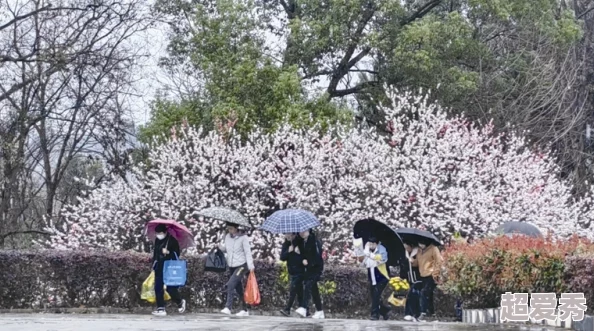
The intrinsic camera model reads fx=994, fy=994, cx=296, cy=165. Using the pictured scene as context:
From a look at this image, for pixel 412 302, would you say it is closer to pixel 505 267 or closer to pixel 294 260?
pixel 294 260

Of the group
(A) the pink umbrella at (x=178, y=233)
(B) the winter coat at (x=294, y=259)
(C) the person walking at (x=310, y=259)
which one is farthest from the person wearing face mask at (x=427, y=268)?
(A) the pink umbrella at (x=178, y=233)

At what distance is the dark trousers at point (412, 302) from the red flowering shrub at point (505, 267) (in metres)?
1.34

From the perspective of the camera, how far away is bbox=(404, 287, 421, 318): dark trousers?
1675cm

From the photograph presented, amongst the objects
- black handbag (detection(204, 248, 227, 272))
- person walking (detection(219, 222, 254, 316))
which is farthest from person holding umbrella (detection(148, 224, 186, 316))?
Result: person walking (detection(219, 222, 254, 316))

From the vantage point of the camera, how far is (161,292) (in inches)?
663

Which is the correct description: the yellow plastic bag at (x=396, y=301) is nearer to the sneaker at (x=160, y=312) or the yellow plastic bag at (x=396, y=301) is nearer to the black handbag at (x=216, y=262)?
the black handbag at (x=216, y=262)

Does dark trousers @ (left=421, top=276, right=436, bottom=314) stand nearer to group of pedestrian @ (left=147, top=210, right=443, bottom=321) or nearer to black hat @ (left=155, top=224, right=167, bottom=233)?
group of pedestrian @ (left=147, top=210, right=443, bottom=321)

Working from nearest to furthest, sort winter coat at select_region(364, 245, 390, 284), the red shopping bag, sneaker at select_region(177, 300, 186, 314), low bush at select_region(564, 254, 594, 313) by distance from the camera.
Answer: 1. low bush at select_region(564, 254, 594, 313)
2. winter coat at select_region(364, 245, 390, 284)
3. the red shopping bag
4. sneaker at select_region(177, 300, 186, 314)

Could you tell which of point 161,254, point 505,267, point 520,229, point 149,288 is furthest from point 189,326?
point 520,229

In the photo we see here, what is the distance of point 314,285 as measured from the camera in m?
16.7

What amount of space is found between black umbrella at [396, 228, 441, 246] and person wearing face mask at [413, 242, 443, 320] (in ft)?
0.26

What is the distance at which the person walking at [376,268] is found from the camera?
53.6 ft

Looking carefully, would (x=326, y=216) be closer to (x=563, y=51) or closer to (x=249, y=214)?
(x=249, y=214)

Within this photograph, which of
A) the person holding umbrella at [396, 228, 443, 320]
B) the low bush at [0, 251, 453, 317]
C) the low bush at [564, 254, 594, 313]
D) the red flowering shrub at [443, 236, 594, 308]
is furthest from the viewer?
the low bush at [0, 251, 453, 317]
